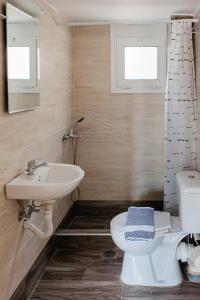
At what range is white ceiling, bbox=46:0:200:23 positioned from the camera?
320cm

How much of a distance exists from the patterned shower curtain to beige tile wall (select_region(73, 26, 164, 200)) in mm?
718

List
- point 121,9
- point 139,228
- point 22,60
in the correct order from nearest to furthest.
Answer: point 22,60 < point 139,228 < point 121,9

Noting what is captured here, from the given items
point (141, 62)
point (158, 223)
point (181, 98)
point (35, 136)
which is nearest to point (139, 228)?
point (158, 223)

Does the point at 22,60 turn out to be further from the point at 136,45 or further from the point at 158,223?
the point at 136,45

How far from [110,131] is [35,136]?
160 centimetres

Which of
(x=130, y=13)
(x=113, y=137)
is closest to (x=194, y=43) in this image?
(x=130, y=13)

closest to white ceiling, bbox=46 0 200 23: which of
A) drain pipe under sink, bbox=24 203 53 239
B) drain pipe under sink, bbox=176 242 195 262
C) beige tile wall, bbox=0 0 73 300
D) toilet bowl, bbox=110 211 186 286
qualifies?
beige tile wall, bbox=0 0 73 300

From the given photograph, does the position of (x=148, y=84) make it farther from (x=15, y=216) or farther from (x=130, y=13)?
(x=15, y=216)

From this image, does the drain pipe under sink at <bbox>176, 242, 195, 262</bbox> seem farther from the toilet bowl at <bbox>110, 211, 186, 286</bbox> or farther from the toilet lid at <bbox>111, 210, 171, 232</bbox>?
the toilet lid at <bbox>111, 210, 171, 232</bbox>

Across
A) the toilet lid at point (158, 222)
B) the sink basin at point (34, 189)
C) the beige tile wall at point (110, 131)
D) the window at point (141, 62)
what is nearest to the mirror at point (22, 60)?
the sink basin at point (34, 189)

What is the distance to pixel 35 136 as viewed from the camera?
2.85 m

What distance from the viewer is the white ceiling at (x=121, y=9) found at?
10.5 feet

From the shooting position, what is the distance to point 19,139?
2490 millimetres

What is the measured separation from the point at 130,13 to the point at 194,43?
67cm
